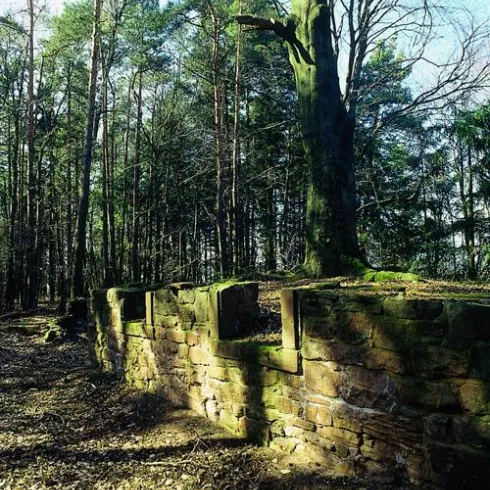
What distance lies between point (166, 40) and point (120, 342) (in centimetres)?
1584

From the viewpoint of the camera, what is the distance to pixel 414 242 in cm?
1598

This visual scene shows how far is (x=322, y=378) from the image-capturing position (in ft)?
13.1

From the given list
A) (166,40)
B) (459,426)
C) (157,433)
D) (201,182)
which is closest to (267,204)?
(201,182)

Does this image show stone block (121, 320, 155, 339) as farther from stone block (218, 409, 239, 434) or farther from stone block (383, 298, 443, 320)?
stone block (383, 298, 443, 320)

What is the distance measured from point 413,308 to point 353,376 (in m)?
0.80

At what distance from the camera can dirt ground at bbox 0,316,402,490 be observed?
400cm

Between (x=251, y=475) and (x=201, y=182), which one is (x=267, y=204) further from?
(x=251, y=475)

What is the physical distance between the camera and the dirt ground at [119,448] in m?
4.00

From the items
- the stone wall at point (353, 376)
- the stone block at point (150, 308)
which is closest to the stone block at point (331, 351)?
the stone wall at point (353, 376)

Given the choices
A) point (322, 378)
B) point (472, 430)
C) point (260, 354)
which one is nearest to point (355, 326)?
point (322, 378)

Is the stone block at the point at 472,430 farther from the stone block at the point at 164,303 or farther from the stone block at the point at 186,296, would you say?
the stone block at the point at 164,303

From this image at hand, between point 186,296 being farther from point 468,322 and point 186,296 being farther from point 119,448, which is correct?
point 468,322

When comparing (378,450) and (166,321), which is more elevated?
(166,321)

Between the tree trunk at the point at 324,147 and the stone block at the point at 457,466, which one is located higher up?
the tree trunk at the point at 324,147
